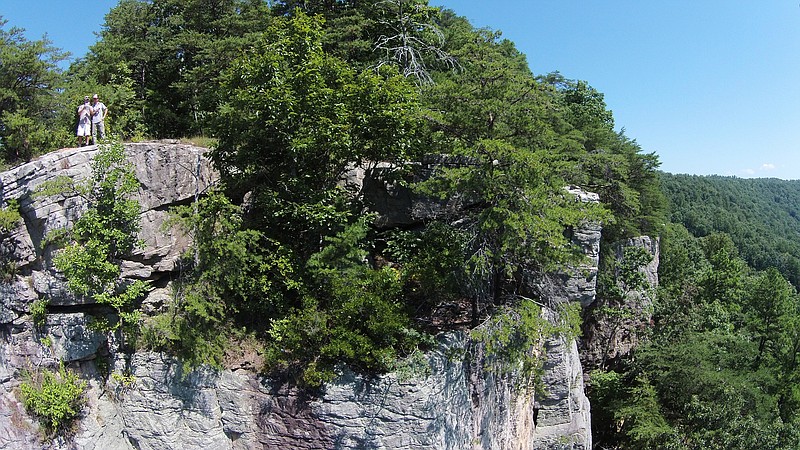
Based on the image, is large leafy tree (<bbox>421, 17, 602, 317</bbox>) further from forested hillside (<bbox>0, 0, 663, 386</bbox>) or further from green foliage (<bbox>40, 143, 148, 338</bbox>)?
green foliage (<bbox>40, 143, 148, 338</bbox>)

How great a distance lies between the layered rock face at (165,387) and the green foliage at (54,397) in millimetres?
221

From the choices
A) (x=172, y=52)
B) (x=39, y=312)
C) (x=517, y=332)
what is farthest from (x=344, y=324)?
(x=172, y=52)

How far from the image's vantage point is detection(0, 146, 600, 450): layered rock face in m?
10.2

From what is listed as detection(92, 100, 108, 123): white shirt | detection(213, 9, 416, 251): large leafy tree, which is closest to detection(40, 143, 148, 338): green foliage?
detection(92, 100, 108, 123): white shirt

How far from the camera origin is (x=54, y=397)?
34.7ft

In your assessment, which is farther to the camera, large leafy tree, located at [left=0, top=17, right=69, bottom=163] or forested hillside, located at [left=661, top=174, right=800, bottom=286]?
forested hillside, located at [left=661, top=174, right=800, bottom=286]

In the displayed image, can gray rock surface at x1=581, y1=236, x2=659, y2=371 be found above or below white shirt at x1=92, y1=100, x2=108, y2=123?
below

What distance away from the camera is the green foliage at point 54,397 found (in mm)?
10547

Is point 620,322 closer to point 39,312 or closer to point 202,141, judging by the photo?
point 202,141

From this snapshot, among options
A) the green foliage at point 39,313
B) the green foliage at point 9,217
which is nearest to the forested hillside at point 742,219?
the green foliage at point 39,313

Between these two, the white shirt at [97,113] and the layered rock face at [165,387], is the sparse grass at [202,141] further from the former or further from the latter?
the white shirt at [97,113]

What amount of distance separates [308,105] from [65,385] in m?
8.16

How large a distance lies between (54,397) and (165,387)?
2.33 metres

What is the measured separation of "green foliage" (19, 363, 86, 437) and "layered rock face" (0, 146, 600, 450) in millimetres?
221
